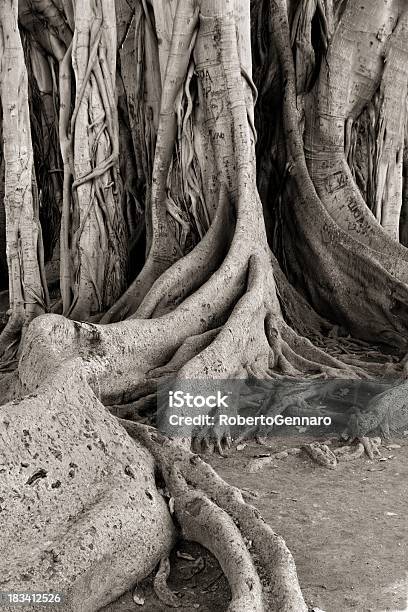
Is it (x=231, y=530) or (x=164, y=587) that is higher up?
(x=231, y=530)

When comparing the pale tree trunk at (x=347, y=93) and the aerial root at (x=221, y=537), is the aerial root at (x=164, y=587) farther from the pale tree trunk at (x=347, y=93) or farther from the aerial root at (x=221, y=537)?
the pale tree trunk at (x=347, y=93)

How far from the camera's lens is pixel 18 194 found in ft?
16.7

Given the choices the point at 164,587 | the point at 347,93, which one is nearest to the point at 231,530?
the point at 164,587

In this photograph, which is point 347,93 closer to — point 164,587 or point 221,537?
point 221,537

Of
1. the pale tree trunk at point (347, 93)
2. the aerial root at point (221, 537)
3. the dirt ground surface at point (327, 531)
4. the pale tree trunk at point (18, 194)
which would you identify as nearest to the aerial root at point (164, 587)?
the dirt ground surface at point (327, 531)

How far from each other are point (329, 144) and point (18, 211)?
2294mm

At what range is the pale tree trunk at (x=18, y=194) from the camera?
4.98 m

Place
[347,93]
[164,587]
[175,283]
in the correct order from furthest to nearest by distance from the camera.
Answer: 1. [347,93]
2. [175,283]
3. [164,587]

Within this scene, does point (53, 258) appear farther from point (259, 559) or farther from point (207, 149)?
point (259, 559)

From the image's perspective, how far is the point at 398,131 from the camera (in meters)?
6.05

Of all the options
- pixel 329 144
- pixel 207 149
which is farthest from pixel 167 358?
pixel 329 144

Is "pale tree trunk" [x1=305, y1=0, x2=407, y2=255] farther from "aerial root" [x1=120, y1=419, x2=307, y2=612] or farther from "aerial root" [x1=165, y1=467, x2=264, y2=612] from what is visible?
"aerial root" [x1=165, y1=467, x2=264, y2=612]

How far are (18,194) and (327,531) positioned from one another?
123 inches

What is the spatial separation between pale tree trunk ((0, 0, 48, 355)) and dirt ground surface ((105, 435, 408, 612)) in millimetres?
2054
